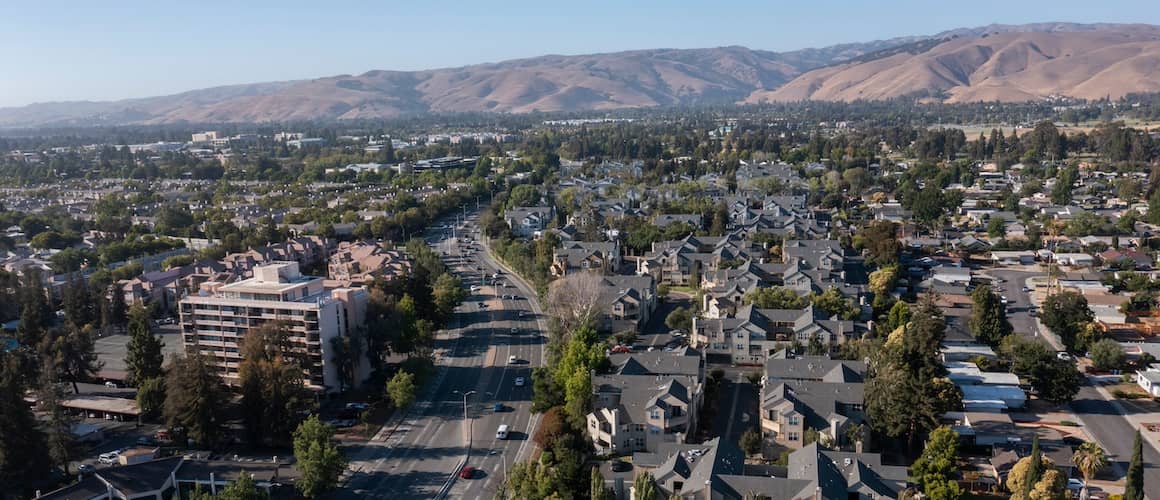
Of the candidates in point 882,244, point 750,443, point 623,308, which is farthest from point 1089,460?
point 882,244

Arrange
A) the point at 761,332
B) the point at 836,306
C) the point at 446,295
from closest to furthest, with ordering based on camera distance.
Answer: the point at 761,332, the point at 836,306, the point at 446,295

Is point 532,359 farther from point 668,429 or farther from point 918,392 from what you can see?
point 918,392

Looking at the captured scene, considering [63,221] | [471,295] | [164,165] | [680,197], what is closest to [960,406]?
[471,295]

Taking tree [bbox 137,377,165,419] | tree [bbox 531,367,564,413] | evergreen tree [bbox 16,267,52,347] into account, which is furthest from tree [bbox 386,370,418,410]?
evergreen tree [bbox 16,267,52,347]

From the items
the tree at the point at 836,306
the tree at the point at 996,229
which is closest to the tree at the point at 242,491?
the tree at the point at 836,306

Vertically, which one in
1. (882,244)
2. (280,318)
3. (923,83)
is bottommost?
(882,244)

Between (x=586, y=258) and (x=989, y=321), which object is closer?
(x=989, y=321)

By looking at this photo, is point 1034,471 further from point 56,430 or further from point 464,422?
point 56,430
